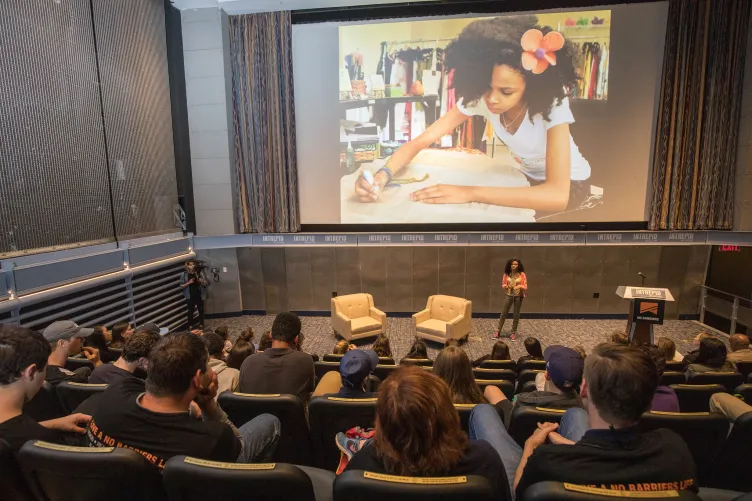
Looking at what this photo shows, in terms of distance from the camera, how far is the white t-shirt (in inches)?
280

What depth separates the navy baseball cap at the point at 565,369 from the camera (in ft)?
7.04

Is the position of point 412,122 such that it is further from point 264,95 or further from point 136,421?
point 136,421

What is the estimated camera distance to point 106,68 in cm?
566

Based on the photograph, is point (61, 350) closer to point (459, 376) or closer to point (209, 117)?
point (459, 376)

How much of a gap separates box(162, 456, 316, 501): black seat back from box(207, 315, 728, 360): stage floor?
15.6 feet

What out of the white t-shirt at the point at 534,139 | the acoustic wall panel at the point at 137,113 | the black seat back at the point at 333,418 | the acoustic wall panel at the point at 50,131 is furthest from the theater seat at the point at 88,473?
the white t-shirt at the point at 534,139

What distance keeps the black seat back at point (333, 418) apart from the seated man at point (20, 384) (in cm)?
118

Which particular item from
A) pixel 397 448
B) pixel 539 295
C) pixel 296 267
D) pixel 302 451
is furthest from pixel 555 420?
pixel 296 267

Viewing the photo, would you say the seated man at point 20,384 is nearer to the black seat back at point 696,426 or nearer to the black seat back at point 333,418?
the black seat back at point 333,418

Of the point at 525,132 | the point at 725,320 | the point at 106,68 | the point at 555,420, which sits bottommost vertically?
the point at 725,320

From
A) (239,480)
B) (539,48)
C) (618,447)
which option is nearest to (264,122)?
(539,48)

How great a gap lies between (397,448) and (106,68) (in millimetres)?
7045

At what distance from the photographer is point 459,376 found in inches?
92.0

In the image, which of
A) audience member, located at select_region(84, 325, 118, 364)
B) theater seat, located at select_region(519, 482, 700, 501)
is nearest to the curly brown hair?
audience member, located at select_region(84, 325, 118, 364)
